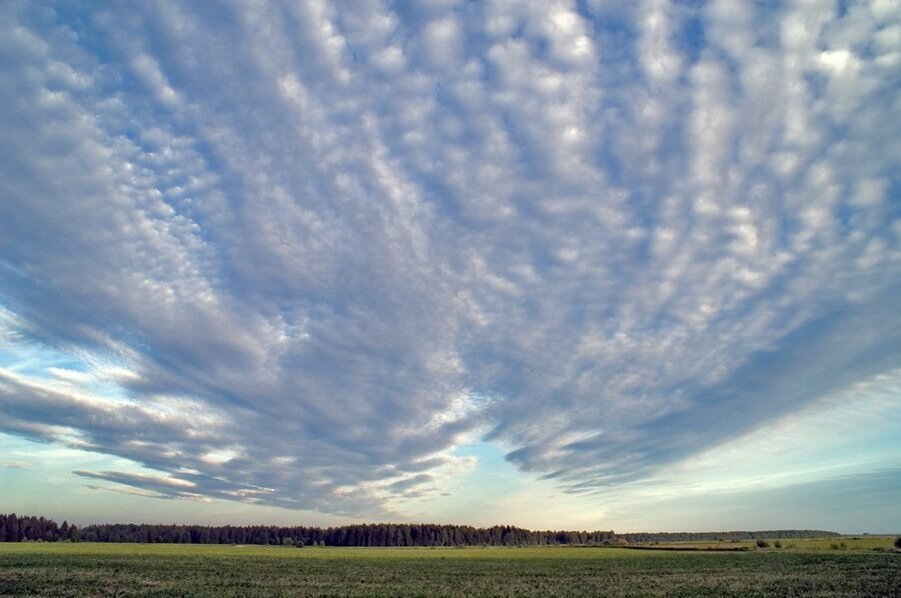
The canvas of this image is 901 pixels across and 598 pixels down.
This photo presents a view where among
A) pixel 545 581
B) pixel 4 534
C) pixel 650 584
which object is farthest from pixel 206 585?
pixel 4 534

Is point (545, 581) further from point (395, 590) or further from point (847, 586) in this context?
point (847, 586)

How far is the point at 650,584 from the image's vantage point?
40.8 metres

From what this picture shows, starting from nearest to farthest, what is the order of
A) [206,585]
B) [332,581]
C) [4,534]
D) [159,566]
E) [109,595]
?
[109,595] → [206,585] → [332,581] → [159,566] → [4,534]

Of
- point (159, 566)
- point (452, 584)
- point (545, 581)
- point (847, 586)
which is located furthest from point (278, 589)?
point (847, 586)

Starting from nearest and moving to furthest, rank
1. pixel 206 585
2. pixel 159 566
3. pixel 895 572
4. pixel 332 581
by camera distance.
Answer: pixel 206 585 < pixel 332 581 < pixel 895 572 < pixel 159 566

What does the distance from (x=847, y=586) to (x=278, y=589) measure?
41.8 metres

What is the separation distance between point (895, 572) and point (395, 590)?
4751cm

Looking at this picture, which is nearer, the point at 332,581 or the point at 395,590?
the point at 395,590

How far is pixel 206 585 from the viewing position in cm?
3972

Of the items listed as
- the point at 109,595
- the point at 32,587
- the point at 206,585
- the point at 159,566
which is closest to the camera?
the point at 109,595

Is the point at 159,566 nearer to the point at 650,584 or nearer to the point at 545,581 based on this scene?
the point at 545,581

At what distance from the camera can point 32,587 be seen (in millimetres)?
37062

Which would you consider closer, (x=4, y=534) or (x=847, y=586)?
(x=847, y=586)

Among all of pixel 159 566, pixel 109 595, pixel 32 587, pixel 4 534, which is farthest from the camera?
pixel 4 534
